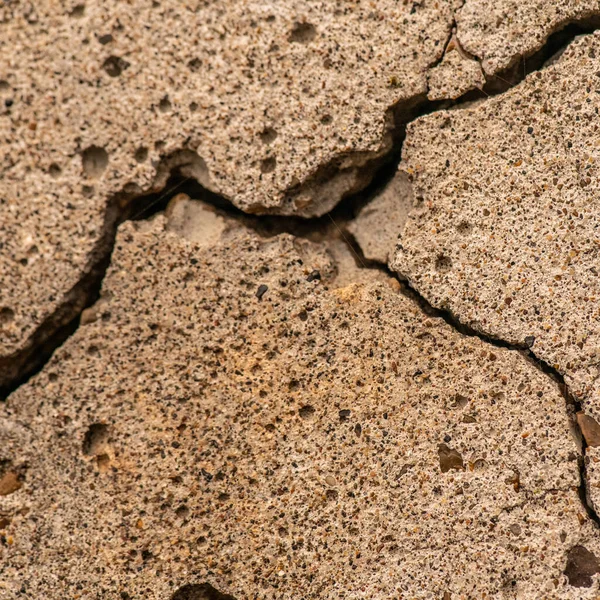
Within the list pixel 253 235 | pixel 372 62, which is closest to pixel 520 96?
pixel 372 62

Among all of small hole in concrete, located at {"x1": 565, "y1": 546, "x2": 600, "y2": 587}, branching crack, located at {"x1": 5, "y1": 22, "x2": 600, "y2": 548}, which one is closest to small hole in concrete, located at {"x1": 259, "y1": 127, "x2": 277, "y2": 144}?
branching crack, located at {"x1": 5, "y1": 22, "x2": 600, "y2": 548}

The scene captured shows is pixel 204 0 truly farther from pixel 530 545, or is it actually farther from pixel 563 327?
pixel 530 545

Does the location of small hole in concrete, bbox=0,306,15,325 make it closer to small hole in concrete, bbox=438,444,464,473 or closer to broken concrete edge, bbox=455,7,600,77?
small hole in concrete, bbox=438,444,464,473

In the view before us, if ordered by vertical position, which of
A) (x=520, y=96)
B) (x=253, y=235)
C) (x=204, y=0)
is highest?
(x=520, y=96)

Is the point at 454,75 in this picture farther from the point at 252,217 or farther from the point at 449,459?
the point at 449,459

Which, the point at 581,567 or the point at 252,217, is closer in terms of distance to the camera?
the point at 581,567

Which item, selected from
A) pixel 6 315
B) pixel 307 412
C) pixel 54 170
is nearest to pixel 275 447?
pixel 307 412
